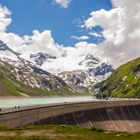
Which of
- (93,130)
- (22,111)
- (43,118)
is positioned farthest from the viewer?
(43,118)

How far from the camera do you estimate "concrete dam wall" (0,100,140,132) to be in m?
67.7

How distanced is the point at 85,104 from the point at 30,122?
36.0 metres

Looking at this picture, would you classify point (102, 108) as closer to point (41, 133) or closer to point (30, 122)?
point (30, 122)

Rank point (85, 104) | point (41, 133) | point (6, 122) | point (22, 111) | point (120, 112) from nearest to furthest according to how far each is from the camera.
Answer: point (41, 133), point (6, 122), point (22, 111), point (85, 104), point (120, 112)

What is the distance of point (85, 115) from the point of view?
3949 inches

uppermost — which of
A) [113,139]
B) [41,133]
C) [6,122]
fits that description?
[6,122]

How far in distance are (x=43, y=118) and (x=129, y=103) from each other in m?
60.1

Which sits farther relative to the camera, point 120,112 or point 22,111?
point 120,112

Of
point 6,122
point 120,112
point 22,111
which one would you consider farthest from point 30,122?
point 120,112

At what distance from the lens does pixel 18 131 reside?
5162 centimetres

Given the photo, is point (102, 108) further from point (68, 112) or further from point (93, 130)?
point (93, 130)

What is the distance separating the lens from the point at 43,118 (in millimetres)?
78062

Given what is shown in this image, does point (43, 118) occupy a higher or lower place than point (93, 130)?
higher

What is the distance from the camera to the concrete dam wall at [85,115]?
222 ft
